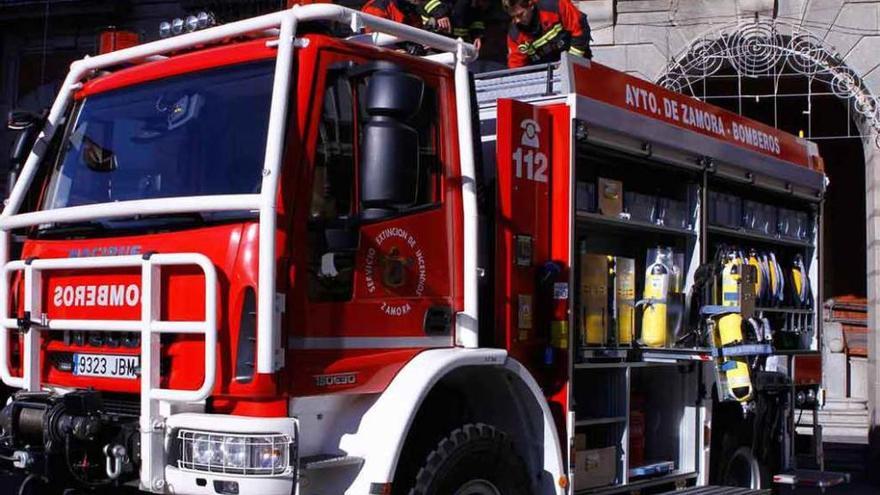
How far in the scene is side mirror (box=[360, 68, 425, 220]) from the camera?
5000 millimetres

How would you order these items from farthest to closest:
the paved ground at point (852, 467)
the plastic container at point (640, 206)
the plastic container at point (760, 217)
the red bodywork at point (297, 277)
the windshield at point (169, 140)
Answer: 1. the paved ground at point (852, 467)
2. the plastic container at point (760, 217)
3. the plastic container at point (640, 206)
4. the windshield at point (169, 140)
5. the red bodywork at point (297, 277)

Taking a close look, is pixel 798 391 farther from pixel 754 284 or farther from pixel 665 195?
pixel 665 195

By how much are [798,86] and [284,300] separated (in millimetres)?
10908

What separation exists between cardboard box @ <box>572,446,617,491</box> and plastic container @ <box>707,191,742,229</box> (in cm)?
188

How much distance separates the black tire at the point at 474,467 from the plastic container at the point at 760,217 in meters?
3.32

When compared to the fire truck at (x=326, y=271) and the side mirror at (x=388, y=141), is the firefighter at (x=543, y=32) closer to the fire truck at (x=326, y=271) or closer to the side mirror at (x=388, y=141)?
the fire truck at (x=326, y=271)

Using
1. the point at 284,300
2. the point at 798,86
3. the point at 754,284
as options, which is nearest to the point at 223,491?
the point at 284,300

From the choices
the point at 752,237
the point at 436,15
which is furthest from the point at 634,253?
the point at 436,15

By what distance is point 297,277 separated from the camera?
4.90 metres

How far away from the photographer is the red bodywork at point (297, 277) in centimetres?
484

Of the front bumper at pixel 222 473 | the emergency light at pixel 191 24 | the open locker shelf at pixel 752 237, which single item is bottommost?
the front bumper at pixel 222 473

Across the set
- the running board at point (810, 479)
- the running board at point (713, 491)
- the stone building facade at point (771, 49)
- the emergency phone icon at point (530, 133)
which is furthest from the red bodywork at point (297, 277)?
the stone building facade at point (771, 49)

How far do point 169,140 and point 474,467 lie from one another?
2005 millimetres

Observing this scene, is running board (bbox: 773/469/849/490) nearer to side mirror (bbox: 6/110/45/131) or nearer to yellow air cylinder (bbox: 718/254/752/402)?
yellow air cylinder (bbox: 718/254/752/402)
